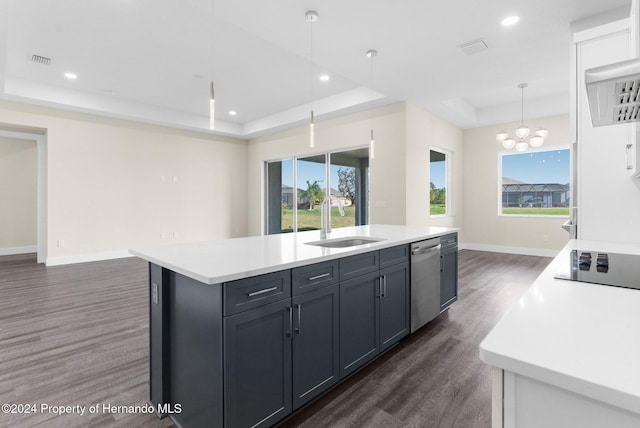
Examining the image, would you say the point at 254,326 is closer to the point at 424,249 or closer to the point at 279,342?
the point at 279,342

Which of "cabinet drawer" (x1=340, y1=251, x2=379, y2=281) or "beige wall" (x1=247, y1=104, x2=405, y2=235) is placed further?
"beige wall" (x1=247, y1=104, x2=405, y2=235)

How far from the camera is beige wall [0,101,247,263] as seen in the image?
18.9 feet

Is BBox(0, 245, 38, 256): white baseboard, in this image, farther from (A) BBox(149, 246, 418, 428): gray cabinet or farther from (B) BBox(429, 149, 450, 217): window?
(B) BBox(429, 149, 450, 217): window

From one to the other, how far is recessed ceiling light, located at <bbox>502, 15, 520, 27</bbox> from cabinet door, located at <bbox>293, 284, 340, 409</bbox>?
10.5 feet

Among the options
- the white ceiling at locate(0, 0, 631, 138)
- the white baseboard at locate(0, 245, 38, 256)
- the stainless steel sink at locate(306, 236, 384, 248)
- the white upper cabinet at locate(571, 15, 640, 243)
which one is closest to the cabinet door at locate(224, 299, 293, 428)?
the stainless steel sink at locate(306, 236, 384, 248)

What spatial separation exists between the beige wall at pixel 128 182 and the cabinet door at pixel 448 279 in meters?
6.25

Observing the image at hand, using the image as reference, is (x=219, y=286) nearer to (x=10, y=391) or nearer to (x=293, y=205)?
(x=10, y=391)

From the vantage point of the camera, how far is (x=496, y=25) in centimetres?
322

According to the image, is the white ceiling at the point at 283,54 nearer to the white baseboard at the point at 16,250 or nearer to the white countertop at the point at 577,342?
the white countertop at the point at 577,342

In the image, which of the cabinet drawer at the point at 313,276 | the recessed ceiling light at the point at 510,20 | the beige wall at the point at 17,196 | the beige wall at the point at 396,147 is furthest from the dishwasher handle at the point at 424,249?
the beige wall at the point at 17,196

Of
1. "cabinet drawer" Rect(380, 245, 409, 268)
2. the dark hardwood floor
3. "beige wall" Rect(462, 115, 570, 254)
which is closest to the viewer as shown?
the dark hardwood floor

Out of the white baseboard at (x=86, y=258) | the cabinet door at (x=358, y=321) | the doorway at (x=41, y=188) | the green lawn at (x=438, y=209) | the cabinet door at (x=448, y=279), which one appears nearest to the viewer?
the cabinet door at (x=358, y=321)

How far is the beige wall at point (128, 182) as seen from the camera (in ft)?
18.9

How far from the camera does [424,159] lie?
19.7 feet
